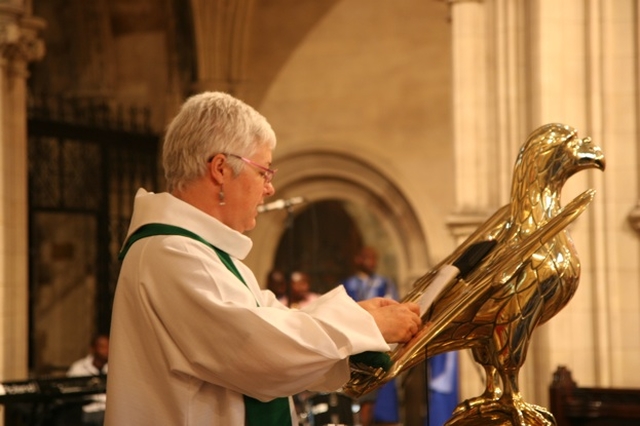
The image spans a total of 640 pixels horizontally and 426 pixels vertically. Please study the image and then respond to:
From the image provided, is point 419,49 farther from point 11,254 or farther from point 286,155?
point 11,254

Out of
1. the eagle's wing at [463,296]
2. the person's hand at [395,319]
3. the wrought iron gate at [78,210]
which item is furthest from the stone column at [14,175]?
the person's hand at [395,319]

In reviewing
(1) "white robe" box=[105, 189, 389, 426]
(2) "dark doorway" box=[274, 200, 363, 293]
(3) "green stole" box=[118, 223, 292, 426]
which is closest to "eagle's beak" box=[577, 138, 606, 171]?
(1) "white robe" box=[105, 189, 389, 426]

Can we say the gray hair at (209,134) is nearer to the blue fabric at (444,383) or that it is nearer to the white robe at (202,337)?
the white robe at (202,337)

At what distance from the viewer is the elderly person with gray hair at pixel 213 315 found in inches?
99.1

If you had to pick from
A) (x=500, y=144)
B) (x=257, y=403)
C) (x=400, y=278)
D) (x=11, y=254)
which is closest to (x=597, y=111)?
(x=500, y=144)

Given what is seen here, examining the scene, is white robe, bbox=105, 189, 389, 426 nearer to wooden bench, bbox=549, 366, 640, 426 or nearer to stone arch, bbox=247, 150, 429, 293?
wooden bench, bbox=549, 366, 640, 426

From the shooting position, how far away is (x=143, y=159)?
41.7 feet

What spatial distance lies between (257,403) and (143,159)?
10259 mm

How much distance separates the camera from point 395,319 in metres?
2.74

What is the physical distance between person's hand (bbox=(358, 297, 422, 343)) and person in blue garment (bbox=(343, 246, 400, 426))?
8339 mm

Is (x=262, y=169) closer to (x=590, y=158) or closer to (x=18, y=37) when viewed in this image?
(x=590, y=158)

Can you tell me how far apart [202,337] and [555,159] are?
1.19 m

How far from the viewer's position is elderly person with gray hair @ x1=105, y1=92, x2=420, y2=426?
2518 mm

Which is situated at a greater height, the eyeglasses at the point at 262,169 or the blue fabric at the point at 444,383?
the eyeglasses at the point at 262,169
